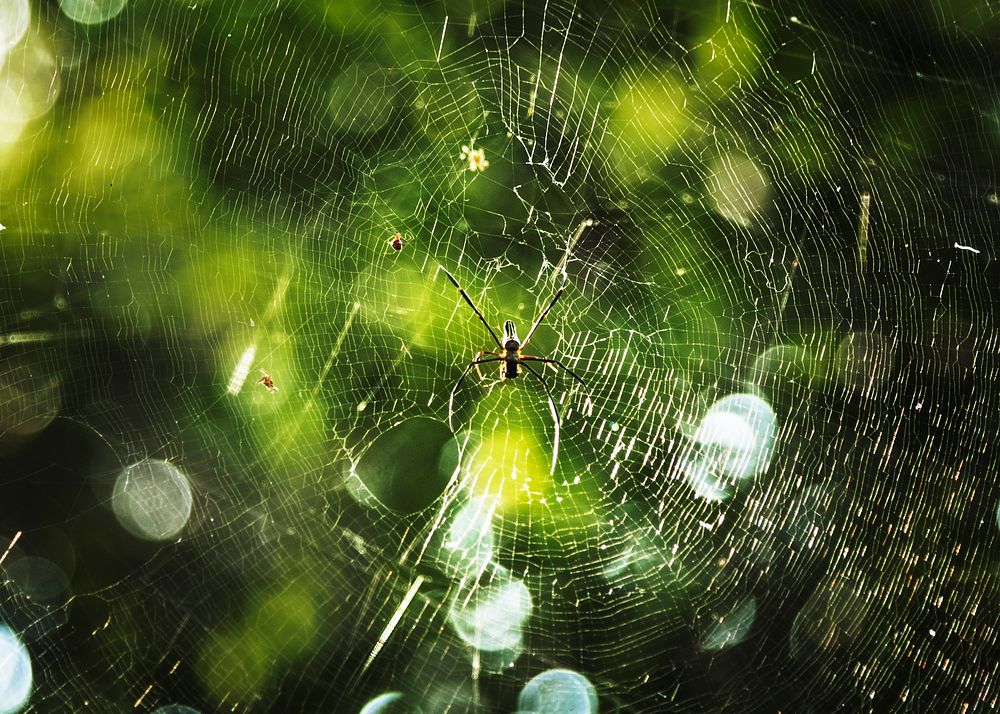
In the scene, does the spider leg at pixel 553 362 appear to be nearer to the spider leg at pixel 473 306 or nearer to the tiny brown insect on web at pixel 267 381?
the spider leg at pixel 473 306

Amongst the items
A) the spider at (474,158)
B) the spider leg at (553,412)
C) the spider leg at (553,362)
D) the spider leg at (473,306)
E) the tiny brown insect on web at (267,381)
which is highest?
the spider at (474,158)

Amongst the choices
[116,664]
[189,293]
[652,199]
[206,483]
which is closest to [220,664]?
[116,664]

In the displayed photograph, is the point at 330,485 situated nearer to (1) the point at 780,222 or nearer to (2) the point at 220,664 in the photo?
(2) the point at 220,664

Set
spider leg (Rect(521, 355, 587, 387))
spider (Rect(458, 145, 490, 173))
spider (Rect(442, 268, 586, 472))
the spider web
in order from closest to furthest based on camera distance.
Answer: the spider web
spider (Rect(458, 145, 490, 173))
spider (Rect(442, 268, 586, 472))
spider leg (Rect(521, 355, 587, 387))

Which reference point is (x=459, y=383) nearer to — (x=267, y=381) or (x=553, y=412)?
(x=553, y=412)

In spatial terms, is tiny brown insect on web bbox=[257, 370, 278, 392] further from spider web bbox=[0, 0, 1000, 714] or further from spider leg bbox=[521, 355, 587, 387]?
spider leg bbox=[521, 355, 587, 387]

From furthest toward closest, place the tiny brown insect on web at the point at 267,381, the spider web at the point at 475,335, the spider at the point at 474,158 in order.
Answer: the spider at the point at 474,158, the spider web at the point at 475,335, the tiny brown insect on web at the point at 267,381

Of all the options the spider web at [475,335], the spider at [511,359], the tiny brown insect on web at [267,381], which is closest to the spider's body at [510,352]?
the spider at [511,359]

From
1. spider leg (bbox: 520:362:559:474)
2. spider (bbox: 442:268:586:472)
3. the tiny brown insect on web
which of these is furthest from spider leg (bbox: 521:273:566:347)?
the tiny brown insect on web

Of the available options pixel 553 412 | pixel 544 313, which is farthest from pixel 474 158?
pixel 553 412
